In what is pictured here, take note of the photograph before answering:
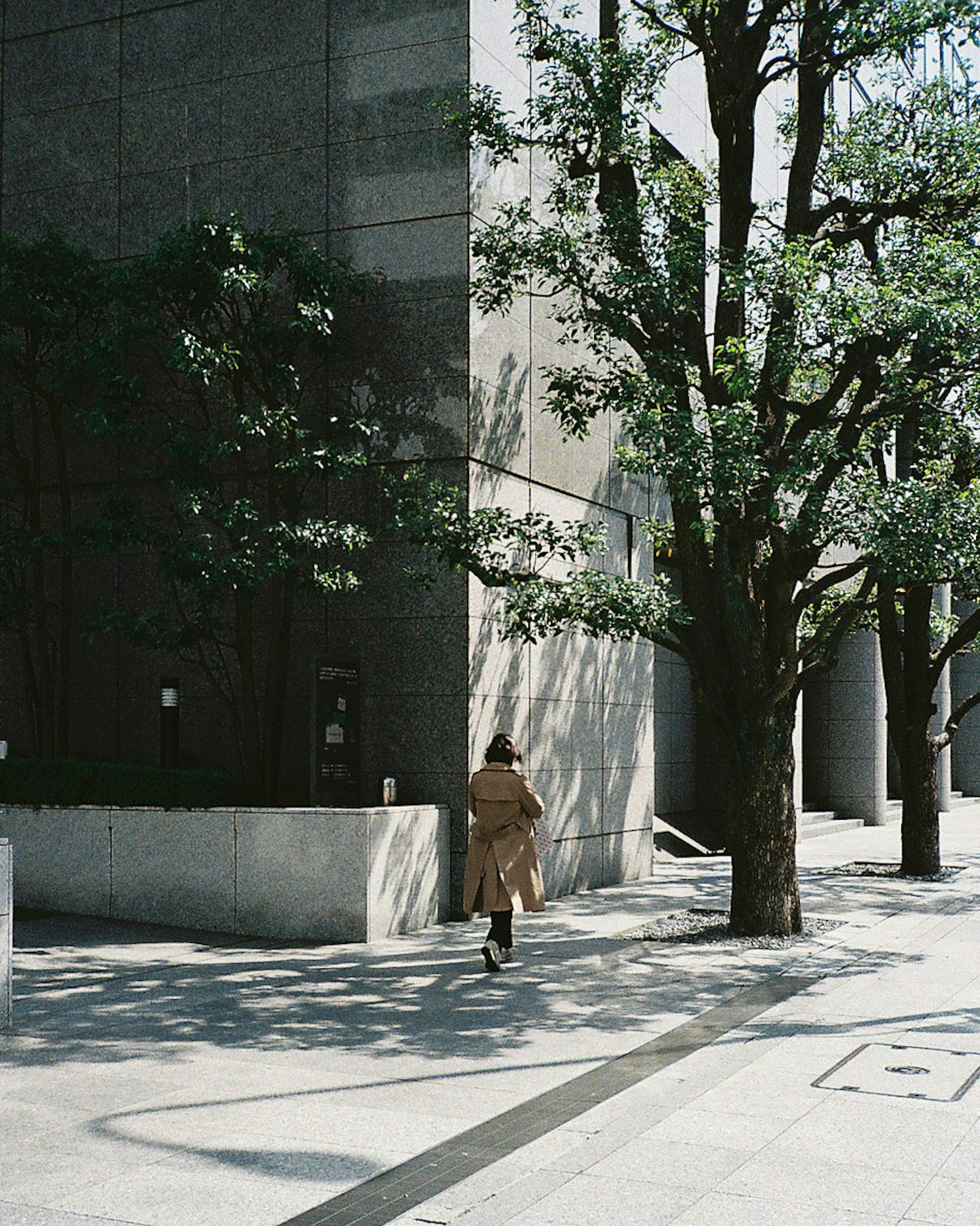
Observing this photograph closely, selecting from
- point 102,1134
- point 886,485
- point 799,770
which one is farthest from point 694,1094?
point 799,770

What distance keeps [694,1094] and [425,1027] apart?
2235 mm

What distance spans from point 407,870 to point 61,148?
9.29 meters

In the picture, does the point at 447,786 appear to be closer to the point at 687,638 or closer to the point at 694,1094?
the point at 687,638

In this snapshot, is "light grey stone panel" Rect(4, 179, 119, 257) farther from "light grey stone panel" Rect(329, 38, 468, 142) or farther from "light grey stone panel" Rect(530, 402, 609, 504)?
"light grey stone panel" Rect(530, 402, 609, 504)

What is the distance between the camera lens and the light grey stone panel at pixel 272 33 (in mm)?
15523

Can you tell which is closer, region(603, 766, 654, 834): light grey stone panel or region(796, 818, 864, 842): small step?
region(603, 766, 654, 834): light grey stone panel

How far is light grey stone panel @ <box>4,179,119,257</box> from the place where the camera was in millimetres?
16609

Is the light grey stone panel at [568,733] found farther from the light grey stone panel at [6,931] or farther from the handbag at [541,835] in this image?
the light grey stone panel at [6,931]

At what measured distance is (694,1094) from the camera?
7664 millimetres

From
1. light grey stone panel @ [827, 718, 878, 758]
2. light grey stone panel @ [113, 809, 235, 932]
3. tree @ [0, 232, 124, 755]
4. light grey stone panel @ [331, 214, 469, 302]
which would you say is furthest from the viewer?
light grey stone panel @ [827, 718, 878, 758]

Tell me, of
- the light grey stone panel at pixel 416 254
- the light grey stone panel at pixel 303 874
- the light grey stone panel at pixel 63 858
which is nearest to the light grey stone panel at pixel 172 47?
the light grey stone panel at pixel 416 254

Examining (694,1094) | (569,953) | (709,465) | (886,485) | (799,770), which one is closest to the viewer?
(694,1094)

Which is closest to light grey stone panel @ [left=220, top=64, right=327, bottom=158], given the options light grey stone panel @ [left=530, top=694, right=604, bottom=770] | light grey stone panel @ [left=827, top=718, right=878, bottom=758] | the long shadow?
light grey stone panel @ [left=530, top=694, right=604, bottom=770]

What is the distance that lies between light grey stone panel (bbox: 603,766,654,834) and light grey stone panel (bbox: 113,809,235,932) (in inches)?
221
